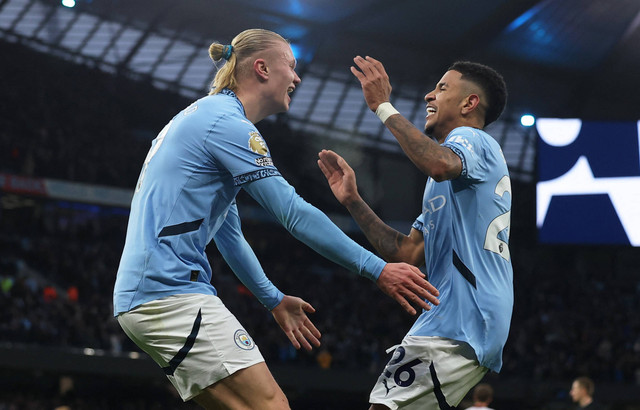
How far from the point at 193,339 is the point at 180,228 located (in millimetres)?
411

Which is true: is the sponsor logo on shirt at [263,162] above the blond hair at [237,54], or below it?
below

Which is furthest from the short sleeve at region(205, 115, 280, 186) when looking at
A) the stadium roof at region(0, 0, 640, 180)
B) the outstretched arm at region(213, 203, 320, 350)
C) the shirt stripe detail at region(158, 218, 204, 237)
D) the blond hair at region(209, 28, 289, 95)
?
the stadium roof at region(0, 0, 640, 180)

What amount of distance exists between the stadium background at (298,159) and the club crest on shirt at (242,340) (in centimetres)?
1631

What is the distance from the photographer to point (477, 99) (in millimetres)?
3619

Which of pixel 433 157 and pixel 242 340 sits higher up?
pixel 433 157

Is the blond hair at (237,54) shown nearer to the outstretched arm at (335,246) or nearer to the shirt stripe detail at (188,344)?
the outstretched arm at (335,246)

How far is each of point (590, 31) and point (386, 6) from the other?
5341 mm

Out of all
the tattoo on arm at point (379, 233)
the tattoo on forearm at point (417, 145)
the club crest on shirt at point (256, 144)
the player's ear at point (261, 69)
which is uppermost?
the player's ear at point (261, 69)

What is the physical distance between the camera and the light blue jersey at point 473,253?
3133mm

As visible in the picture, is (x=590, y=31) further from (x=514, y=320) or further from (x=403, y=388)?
(x=403, y=388)

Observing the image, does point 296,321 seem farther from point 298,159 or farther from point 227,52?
point 298,159

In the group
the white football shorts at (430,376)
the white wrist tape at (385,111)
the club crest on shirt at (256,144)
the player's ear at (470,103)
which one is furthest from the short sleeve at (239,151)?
the player's ear at (470,103)

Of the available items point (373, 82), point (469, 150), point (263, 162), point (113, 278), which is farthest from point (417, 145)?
point (113, 278)

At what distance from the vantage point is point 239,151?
2.78 meters
